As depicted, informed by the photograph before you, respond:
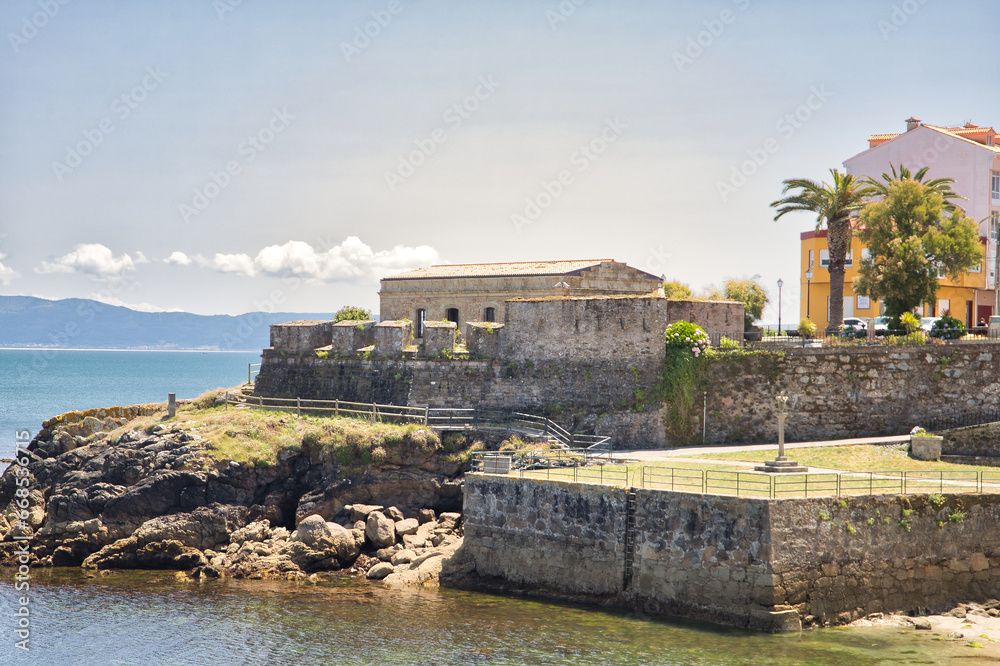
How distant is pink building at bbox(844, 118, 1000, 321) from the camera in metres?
52.9

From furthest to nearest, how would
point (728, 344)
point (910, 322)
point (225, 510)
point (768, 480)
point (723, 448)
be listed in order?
point (910, 322) < point (728, 344) < point (723, 448) < point (225, 510) < point (768, 480)

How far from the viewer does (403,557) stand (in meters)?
28.3

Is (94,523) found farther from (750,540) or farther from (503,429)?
(750,540)

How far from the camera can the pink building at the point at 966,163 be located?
52.9 m

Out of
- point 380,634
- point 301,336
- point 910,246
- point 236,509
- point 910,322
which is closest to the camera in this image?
point 380,634

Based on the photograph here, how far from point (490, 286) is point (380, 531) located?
14.6m

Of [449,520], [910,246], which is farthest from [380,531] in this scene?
[910,246]

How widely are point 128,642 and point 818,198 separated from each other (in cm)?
2941

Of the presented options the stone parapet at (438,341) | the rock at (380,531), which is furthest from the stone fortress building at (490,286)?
the rock at (380,531)

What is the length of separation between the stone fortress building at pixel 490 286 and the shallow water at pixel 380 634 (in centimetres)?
1565

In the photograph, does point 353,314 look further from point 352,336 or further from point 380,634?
point 380,634

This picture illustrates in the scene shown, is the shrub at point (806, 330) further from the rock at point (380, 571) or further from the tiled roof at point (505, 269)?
the rock at point (380, 571)

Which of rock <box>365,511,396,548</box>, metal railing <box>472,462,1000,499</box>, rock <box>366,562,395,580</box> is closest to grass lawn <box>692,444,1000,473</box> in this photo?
metal railing <box>472,462,1000,499</box>

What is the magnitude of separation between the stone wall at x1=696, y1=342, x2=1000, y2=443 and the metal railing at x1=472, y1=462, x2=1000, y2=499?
5822 millimetres
